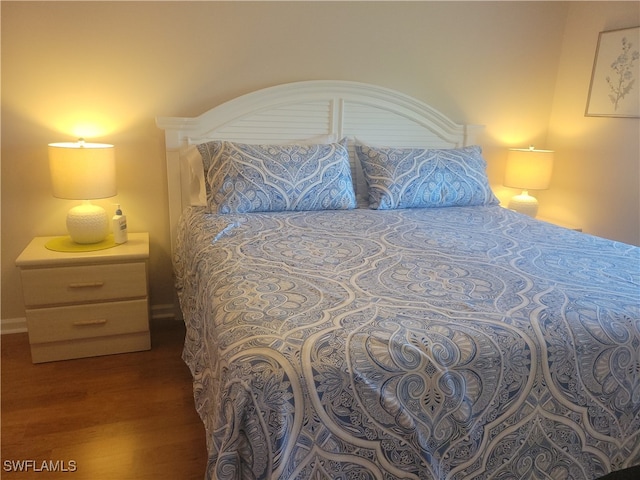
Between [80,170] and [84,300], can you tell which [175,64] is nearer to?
[80,170]


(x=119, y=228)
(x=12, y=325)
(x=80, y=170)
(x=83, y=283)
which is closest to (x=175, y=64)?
(x=80, y=170)

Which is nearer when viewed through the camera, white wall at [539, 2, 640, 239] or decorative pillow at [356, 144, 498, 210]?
decorative pillow at [356, 144, 498, 210]

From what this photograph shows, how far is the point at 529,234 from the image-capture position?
2047 mm

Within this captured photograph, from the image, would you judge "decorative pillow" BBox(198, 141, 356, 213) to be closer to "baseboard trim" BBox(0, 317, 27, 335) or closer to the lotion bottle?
the lotion bottle

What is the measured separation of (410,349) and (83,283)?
5.59 feet

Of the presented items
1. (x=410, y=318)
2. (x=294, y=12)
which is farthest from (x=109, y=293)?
(x=294, y=12)

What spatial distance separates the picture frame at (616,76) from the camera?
2662 millimetres

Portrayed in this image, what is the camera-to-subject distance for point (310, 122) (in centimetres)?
267

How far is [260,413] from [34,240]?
76.8 inches

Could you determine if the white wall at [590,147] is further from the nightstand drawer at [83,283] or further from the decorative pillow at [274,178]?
the nightstand drawer at [83,283]

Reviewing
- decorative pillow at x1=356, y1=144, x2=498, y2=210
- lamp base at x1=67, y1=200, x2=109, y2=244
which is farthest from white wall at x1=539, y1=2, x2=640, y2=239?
lamp base at x1=67, y1=200, x2=109, y2=244

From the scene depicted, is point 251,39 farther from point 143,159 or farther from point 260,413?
point 260,413

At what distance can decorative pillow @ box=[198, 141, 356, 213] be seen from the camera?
218cm

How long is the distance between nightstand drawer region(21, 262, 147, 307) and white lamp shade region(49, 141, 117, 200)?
347 mm
